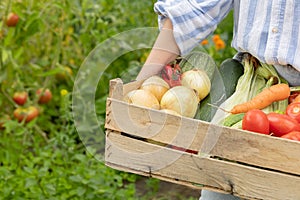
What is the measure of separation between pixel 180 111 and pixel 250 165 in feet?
0.72

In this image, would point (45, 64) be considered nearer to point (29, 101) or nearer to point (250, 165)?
point (29, 101)

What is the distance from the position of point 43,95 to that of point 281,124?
2.30 meters

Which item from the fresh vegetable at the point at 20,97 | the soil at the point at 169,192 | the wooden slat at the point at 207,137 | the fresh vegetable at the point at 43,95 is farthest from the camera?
the fresh vegetable at the point at 43,95

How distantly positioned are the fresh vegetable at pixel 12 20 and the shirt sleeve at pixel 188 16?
173cm

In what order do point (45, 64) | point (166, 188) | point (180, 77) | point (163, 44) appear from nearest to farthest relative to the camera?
1. point (180, 77)
2. point (163, 44)
3. point (166, 188)
4. point (45, 64)

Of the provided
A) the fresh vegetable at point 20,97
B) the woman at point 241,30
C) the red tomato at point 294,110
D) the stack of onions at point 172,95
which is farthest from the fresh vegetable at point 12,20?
the red tomato at point 294,110

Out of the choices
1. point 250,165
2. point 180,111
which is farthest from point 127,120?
point 250,165

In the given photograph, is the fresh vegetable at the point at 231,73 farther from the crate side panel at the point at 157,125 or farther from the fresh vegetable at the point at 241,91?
the crate side panel at the point at 157,125

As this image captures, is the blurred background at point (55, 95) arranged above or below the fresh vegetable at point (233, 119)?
below

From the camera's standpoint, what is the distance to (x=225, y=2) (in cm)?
227

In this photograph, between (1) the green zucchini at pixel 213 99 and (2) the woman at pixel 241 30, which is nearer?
(1) the green zucchini at pixel 213 99

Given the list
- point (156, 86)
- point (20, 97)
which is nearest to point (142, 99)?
point (156, 86)

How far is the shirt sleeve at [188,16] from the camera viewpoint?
222 cm

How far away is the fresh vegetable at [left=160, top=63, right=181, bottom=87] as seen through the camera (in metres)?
2.02
